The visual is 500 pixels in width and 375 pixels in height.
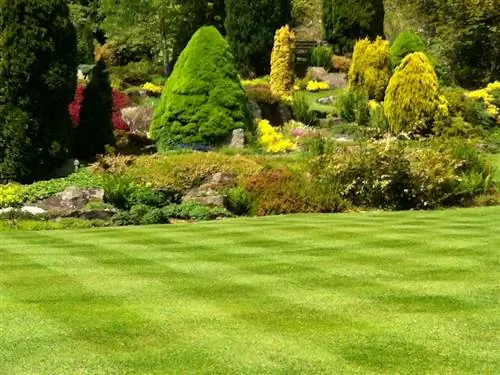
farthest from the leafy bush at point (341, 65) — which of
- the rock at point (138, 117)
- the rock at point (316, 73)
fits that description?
the rock at point (138, 117)

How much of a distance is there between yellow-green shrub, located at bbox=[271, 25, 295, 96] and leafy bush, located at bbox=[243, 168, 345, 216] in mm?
15126

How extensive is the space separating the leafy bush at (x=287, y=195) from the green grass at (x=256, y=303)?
4348 mm

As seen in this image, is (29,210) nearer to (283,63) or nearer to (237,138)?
(237,138)

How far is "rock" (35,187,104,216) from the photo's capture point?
16.2 metres

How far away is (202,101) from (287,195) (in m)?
6.13

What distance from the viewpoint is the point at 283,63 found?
32.5 metres

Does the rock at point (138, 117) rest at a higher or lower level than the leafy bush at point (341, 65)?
lower

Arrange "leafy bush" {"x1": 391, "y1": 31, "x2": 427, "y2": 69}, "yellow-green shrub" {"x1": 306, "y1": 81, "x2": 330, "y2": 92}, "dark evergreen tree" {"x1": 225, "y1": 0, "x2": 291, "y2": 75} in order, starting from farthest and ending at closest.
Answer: "dark evergreen tree" {"x1": 225, "y1": 0, "x2": 291, "y2": 75} < "yellow-green shrub" {"x1": 306, "y1": 81, "x2": 330, "y2": 92} < "leafy bush" {"x1": 391, "y1": 31, "x2": 427, "y2": 69}

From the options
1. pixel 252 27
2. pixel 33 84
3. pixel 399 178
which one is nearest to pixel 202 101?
pixel 33 84

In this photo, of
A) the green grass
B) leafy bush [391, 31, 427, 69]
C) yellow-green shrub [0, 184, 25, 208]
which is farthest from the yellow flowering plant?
the green grass

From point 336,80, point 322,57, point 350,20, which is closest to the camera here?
point 336,80

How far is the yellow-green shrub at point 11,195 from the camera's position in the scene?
52.9ft

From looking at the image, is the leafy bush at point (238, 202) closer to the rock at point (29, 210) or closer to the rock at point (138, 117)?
the rock at point (29, 210)

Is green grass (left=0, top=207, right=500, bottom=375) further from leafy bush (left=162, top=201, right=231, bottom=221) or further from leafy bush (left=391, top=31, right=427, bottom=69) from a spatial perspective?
leafy bush (left=391, top=31, right=427, bottom=69)
